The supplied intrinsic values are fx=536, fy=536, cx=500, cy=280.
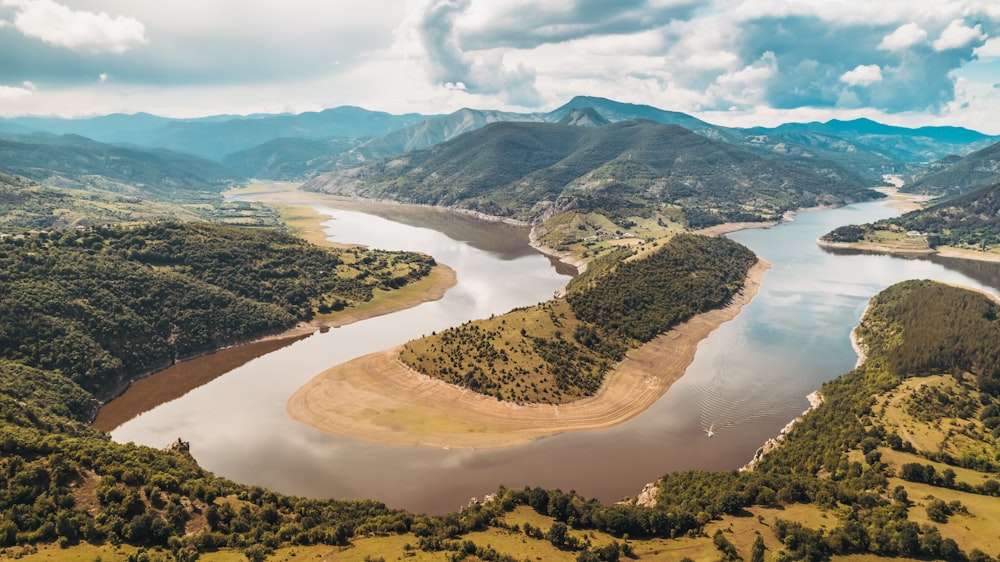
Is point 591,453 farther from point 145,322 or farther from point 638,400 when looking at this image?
point 145,322

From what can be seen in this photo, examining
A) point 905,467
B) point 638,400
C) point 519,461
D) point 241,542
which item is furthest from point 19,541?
point 905,467

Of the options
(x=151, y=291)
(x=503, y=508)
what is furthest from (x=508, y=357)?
(x=151, y=291)

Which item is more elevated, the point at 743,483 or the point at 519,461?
the point at 743,483

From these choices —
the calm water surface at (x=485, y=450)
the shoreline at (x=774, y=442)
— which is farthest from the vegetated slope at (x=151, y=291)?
the shoreline at (x=774, y=442)

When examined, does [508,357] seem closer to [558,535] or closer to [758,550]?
[558,535]

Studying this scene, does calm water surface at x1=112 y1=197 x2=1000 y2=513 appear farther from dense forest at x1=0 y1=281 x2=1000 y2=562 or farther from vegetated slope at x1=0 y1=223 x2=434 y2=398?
vegetated slope at x1=0 y1=223 x2=434 y2=398
